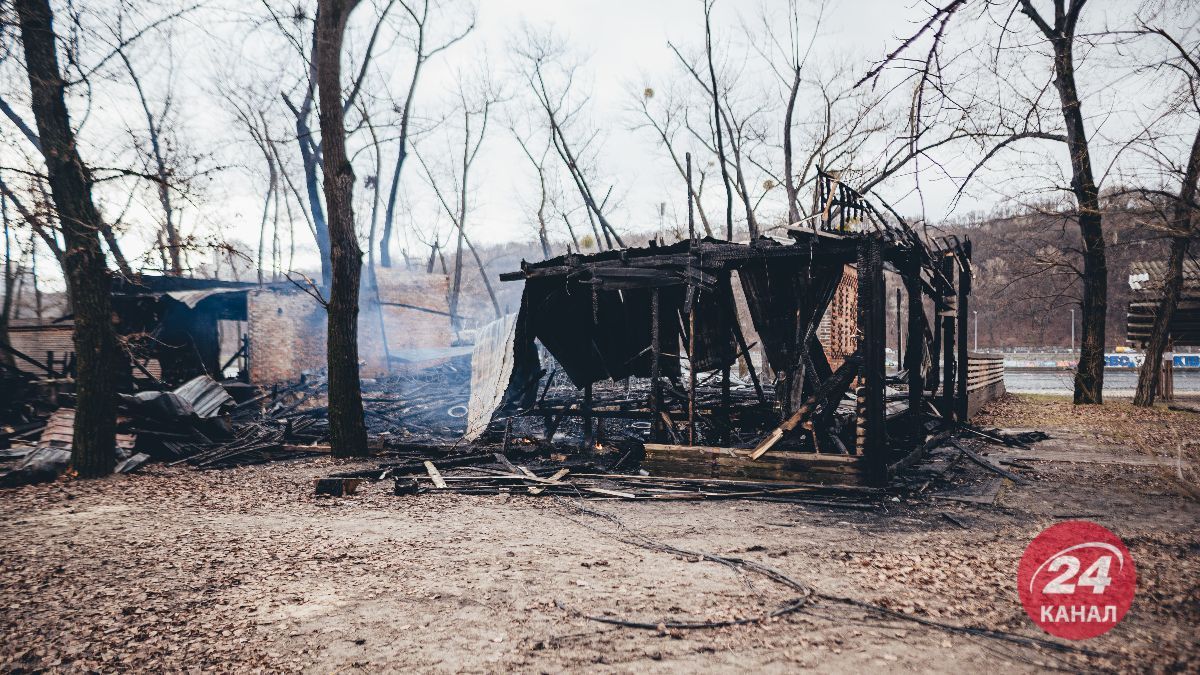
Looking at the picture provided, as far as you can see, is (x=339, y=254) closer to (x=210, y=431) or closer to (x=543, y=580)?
(x=210, y=431)

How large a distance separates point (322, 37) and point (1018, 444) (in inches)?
541

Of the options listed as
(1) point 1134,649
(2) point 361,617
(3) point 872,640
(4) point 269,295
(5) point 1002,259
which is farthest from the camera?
(5) point 1002,259

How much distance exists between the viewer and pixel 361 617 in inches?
158

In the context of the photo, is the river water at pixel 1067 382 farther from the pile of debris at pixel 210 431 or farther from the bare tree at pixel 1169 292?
the pile of debris at pixel 210 431

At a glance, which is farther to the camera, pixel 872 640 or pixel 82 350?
pixel 82 350

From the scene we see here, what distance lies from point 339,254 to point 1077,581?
33.9ft

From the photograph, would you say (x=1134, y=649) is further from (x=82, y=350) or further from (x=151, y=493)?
(x=82, y=350)

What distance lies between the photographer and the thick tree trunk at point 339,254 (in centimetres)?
1048

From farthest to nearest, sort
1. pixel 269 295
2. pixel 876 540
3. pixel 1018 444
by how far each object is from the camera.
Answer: pixel 269 295 → pixel 1018 444 → pixel 876 540

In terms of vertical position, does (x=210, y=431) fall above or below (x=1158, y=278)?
below

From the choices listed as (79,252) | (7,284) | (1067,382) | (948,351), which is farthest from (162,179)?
(1067,382)

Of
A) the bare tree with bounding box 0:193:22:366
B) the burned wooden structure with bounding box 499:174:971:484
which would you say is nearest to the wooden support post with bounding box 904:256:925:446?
the burned wooden structure with bounding box 499:174:971:484

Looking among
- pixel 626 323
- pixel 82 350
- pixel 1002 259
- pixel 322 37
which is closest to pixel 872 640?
pixel 626 323

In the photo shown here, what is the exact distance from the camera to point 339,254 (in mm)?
10445
